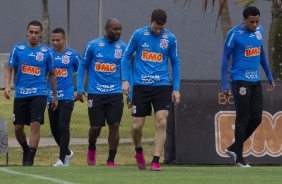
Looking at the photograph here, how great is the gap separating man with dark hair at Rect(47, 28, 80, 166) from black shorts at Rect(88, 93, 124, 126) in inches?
29.8

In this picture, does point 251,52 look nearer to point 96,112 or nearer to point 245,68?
point 245,68

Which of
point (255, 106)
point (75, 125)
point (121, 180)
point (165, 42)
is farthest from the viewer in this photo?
point (75, 125)

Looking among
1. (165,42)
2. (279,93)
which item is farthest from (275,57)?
(165,42)

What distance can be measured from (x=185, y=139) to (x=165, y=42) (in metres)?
4.33

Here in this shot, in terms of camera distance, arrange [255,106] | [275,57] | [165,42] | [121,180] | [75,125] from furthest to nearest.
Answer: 1. [75,125]
2. [275,57]
3. [255,106]
4. [165,42]
5. [121,180]

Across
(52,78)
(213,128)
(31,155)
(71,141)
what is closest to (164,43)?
(52,78)

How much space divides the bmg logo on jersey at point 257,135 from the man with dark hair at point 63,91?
261 cm

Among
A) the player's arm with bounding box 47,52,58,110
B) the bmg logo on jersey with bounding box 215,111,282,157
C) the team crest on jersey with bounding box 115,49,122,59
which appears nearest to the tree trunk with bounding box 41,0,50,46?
the bmg logo on jersey with bounding box 215,111,282,157

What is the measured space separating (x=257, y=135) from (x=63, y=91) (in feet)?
11.0

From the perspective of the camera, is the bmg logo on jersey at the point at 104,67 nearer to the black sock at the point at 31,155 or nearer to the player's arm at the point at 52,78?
the player's arm at the point at 52,78

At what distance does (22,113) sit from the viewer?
14.8 m

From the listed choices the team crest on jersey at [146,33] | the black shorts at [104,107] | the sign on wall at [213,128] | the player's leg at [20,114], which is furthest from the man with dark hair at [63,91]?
the team crest on jersey at [146,33]

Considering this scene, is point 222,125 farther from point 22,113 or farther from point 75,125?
point 75,125

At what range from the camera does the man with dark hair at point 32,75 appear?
1449 centimetres
